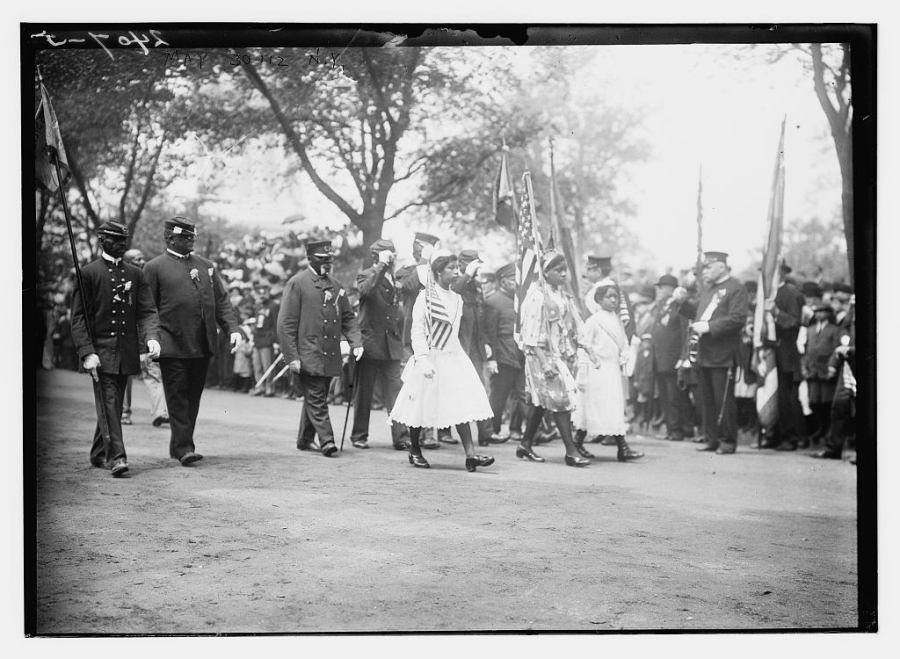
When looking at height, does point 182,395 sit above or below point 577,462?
above

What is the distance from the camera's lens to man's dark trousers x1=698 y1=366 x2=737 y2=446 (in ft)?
24.8

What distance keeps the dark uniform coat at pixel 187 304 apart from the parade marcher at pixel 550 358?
1.97 m

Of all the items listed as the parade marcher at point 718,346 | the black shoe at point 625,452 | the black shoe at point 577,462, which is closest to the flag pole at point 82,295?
the black shoe at point 577,462

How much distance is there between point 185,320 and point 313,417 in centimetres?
98

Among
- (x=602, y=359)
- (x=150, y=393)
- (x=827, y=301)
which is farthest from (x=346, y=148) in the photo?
(x=827, y=301)

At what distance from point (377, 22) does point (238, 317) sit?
1919 mm

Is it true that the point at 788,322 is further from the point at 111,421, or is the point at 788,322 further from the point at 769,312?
the point at 111,421

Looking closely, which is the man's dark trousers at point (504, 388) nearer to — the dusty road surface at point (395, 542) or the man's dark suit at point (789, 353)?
the dusty road surface at point (395, 542)

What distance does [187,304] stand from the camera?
7.04 m

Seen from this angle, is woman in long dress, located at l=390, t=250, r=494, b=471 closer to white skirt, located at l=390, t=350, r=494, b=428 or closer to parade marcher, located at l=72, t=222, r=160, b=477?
white skirt, located at l=390, t=350, r=494, b=428

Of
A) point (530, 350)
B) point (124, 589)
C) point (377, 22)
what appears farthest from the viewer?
point (530, 350)

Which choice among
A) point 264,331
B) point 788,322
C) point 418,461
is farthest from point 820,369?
point 264,331

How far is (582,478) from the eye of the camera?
735cm

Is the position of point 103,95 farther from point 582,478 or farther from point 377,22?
point 582,478
